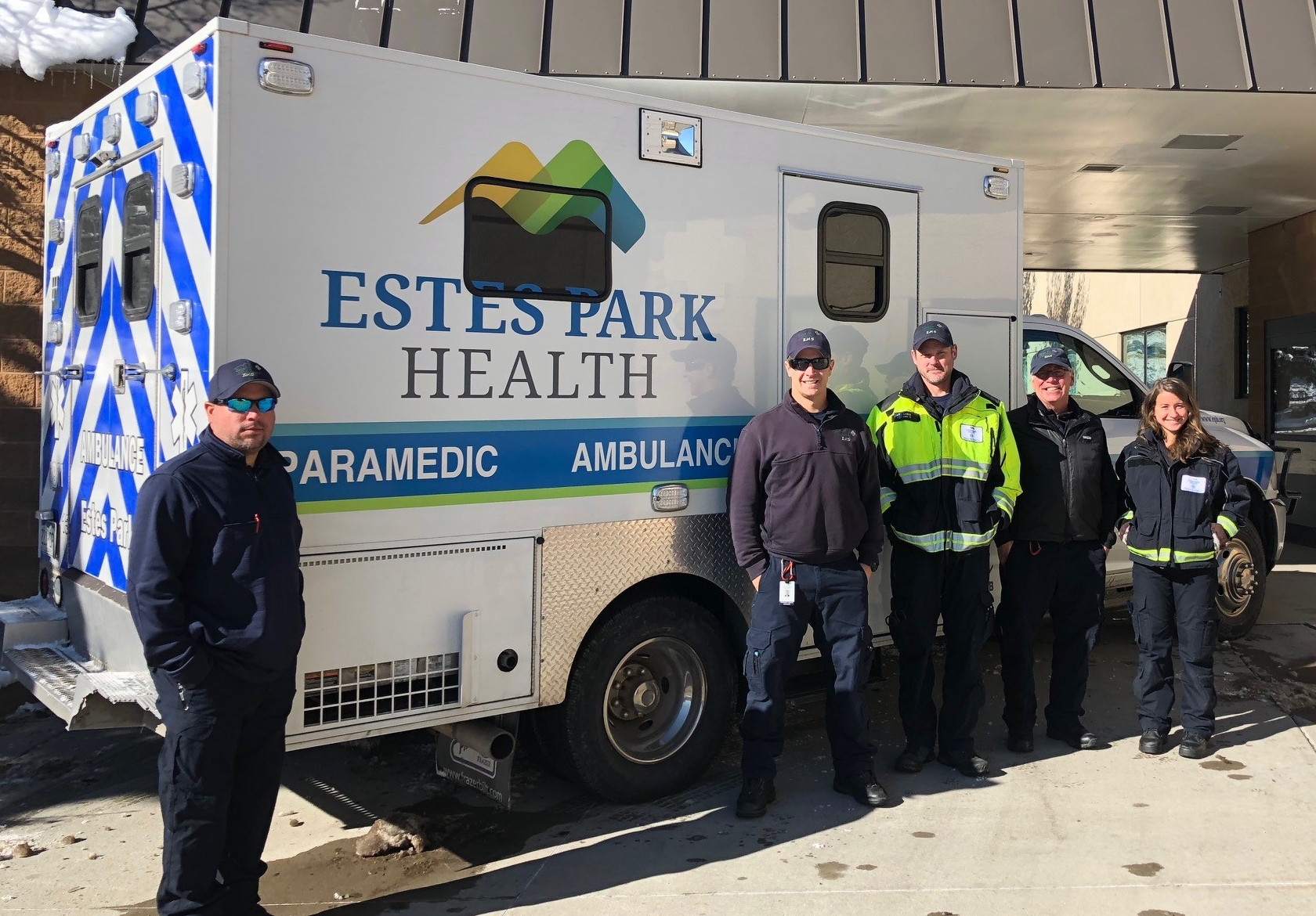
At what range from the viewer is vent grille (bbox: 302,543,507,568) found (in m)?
3.66

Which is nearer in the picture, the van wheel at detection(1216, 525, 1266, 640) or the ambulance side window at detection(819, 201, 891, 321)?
the ambulance side window at detection(819, 201, 891, 321)

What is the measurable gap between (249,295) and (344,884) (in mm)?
2094

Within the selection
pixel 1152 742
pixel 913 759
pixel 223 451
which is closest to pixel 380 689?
pixel 223 451

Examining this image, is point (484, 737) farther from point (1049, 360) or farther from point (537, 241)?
point (1049, 360)

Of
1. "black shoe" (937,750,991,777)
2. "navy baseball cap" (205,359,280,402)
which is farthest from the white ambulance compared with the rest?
"black shoe" (937,750,991,777)

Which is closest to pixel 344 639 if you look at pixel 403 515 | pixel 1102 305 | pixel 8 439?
pixel 403 515

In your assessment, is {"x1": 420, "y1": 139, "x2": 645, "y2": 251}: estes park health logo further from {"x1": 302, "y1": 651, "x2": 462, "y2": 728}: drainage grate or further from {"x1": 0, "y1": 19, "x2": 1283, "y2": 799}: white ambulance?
{"x1": 302, "y1": 651, "x2": 462, "y2": 728}: drainage grate

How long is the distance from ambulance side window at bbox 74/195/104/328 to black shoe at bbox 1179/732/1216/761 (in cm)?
512

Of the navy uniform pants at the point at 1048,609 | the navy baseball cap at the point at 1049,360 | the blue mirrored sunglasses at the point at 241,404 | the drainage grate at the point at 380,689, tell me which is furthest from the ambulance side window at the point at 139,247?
the navy uniform pants at the point at 1048,609

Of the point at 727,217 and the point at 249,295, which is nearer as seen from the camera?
the point at 249,295

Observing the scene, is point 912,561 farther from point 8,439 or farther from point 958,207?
point 8,439

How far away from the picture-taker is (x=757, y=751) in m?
4.46

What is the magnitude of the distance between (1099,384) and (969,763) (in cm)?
287

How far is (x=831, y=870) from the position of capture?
3.97 m
